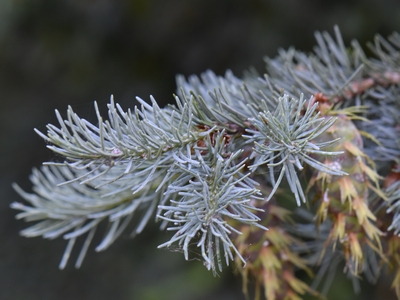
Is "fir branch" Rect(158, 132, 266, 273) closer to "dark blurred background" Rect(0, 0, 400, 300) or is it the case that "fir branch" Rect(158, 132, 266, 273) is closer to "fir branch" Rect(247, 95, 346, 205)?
"fir branch" Rect(247, 95, 346, 205)

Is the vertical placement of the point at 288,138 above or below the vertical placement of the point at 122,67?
below

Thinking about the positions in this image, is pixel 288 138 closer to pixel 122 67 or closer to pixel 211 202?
pixel 211 202

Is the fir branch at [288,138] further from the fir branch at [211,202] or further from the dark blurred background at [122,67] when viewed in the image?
the dark blurred background at [122,67]

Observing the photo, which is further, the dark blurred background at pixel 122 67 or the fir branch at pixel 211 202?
the dark blurred background at pixel 122 67

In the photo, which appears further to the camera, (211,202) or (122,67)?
(122,67)

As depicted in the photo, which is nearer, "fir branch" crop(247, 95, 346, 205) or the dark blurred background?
"fir branch" crop(247, 95, 346, 205)

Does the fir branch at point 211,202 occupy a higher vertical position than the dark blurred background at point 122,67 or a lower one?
lower

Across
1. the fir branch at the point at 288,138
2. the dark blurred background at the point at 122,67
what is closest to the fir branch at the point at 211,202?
the fir branch at the point at 288,138

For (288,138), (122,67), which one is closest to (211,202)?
(288,138)

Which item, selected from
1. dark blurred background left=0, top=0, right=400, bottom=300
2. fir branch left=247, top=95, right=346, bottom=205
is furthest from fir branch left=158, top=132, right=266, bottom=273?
dark blurred background left=0, top=0, right=400, bottom=300
